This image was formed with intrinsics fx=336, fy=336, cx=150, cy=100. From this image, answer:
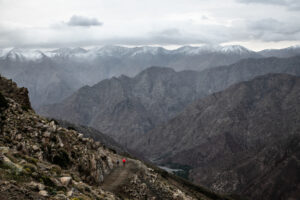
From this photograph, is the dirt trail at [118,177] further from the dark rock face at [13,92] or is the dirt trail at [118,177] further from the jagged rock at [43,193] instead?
the jagged rock at [43,193]

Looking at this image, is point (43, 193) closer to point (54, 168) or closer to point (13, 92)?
point (54, 168)

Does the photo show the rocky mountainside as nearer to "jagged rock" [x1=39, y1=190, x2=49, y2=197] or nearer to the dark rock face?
"jagged rock" [x1=39, y1=190, x2=49, y2=197]

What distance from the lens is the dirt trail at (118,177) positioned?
39.0 metres

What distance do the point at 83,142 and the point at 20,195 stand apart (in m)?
28.6

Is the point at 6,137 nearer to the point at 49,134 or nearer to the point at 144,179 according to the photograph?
the point at 49,134

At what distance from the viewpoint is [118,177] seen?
4300 centimetres

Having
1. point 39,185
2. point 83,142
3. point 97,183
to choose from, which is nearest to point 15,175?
point 39,185

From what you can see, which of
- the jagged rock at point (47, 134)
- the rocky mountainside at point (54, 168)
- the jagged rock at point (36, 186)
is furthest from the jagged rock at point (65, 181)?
the jagged rock at point (47, 134)

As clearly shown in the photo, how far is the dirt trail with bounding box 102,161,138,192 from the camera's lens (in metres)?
39.0

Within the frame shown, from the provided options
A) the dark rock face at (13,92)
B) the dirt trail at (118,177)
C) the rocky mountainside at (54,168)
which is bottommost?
the dirt trail at (118,177)

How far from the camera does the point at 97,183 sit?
37.5 meters

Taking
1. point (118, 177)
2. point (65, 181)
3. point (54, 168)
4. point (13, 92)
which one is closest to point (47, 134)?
point (54, 168)

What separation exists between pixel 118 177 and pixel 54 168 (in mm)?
19608

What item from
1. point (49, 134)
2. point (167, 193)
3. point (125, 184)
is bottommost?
point (167, 193)
